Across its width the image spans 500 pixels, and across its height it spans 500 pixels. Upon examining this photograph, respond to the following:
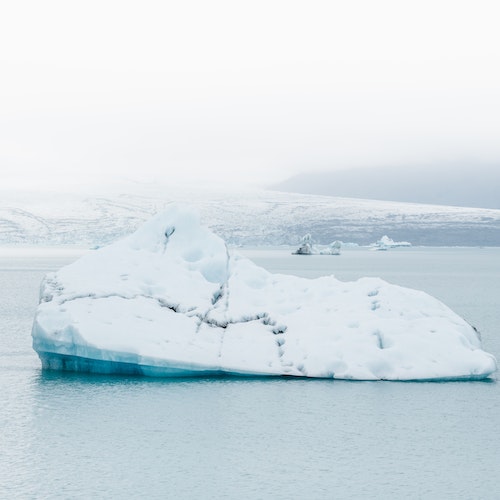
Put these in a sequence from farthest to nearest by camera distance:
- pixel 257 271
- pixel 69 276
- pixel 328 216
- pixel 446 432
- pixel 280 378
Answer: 1. pixel 328 216
2. pixel 257 271
3. pixel 69 276
4. pixel 280 378
5. pixel 446 432

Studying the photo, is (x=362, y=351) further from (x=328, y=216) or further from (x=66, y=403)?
(x=328, y=216)

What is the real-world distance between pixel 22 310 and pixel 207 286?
13741 millimetres

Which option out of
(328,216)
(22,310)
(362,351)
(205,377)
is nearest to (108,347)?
(205,377)

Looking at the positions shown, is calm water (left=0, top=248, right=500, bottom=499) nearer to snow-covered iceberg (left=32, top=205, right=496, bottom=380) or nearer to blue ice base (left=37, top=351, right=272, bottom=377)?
blue ice base (left=37, top=351, right=272, bottom=377)

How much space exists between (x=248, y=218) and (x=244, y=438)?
13533 centimetres

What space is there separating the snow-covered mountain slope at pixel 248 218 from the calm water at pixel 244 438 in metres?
114

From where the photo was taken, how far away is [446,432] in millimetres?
11234

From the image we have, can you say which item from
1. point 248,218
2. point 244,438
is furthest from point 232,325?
point 248,218

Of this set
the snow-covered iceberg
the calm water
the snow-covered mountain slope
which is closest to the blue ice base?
the snow-covered iceberg

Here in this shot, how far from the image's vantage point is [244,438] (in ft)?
35.5

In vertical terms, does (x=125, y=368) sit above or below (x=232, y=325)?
below

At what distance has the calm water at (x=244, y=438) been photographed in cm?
880

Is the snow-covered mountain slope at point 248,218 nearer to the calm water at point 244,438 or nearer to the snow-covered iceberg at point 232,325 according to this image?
the snow-covered iceberg at point 232,325

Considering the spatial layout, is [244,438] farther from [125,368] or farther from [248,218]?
[248,218]
